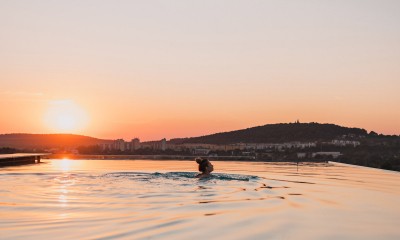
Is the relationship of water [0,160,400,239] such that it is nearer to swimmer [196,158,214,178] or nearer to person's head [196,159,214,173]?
swimmer [196,158,214,178]

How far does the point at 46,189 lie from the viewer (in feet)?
72.4

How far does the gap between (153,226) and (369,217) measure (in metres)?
6.75

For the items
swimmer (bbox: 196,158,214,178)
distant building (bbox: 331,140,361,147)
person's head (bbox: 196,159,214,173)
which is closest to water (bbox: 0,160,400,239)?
swimmer (bbox: 196,158,214,178)

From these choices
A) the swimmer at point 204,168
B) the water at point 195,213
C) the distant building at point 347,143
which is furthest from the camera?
the distant building at point 347,143

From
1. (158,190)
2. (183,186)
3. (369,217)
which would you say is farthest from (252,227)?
(183,186)

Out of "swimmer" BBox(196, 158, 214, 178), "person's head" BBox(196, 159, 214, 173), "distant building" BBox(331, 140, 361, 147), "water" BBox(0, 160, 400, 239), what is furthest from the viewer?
"distant building" BBox(331, 140, 361, 147)

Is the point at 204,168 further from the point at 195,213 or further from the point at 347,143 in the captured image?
the point at 347,143

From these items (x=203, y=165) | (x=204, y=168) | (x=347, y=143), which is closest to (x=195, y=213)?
(x=204, y=168)

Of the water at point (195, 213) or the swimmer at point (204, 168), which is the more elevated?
the swimmer at point (204, 168)

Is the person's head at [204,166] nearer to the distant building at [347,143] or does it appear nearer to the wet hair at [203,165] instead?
the wet hair at [203,165]

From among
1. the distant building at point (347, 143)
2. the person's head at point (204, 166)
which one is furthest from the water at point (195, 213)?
the distant building at point (347, 143)

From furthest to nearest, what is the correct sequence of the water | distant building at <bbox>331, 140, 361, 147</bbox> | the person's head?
1. distant building at <bbox>331, 140, 361, 147</bbox>
2. the person's head
3. the water

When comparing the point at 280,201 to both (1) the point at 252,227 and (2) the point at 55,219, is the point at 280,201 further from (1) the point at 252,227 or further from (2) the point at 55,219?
(2) the point at 55,219

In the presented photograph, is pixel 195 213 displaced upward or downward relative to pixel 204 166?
downward
